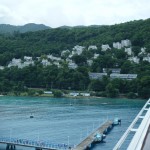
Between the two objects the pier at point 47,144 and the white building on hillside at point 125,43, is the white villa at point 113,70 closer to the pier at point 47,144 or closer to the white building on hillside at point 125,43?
the white building on hillside at point 125,43

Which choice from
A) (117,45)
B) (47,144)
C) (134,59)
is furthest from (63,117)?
(117,45)

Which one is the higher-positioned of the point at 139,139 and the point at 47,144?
the point at 139,139

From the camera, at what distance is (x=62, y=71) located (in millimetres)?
59094

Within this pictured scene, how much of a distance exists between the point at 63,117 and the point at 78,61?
118 feet

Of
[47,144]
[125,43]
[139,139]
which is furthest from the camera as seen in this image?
[125,43]

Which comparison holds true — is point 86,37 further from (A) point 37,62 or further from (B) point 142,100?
(B) point 142,100

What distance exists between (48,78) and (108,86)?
10.8 meters

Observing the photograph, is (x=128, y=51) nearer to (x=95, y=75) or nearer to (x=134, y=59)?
(x=134, y=59)

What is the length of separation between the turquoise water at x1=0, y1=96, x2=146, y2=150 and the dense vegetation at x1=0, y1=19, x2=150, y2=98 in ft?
14.7

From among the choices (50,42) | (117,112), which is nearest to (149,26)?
(50,42)

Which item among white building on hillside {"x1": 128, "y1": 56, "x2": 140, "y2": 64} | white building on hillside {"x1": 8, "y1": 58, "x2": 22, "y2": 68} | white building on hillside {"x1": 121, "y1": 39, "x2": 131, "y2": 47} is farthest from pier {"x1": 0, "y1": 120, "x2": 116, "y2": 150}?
white building on hillside {"x1": 121, "y1": 39, "x2": 131, "y2": 47}

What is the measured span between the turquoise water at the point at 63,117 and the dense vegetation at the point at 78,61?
4469 mm

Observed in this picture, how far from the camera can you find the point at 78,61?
69562 mm

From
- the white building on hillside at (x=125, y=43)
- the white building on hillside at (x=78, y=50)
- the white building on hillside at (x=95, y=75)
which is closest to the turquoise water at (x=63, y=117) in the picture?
the white building on hillside at (x=95, y=75)
